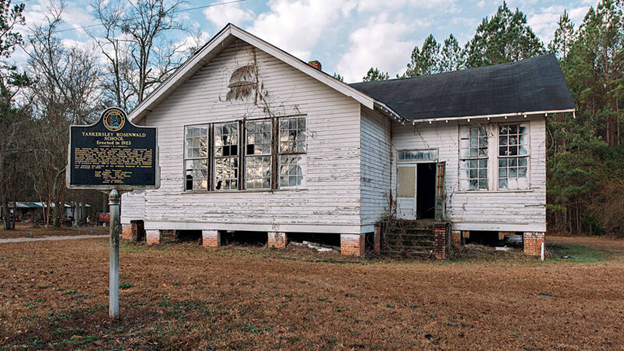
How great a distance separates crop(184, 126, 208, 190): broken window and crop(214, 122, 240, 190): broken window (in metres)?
0.40

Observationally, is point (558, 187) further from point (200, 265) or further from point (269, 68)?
point (200, 265)

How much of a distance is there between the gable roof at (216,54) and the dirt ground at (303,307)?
487 centimetres

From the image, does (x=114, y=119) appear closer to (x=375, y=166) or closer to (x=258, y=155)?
(x=258, y=155)

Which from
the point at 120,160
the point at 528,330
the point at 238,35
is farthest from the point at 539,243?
the point at 120,160

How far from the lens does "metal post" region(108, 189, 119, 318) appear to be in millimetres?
5449

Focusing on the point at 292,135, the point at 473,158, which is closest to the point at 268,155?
the point at 292,135

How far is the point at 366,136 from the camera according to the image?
13.3m

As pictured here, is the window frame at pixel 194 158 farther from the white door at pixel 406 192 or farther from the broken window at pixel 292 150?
the white door at pixel 406 192

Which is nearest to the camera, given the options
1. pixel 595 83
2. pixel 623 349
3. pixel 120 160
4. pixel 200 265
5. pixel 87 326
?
pixel 623 349

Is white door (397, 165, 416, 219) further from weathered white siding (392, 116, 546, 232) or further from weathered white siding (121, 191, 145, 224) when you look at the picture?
weathered white siding (121, 191, 145, 224)

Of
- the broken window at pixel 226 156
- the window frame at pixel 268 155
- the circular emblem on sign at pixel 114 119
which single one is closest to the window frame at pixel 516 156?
the window frame at pixel 268 155

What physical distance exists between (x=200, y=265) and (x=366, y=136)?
6.09 meters

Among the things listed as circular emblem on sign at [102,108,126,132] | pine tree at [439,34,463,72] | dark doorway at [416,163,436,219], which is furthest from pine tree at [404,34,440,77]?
circular emblem on sign at [102,108,126,132]

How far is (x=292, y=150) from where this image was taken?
13695 mm
